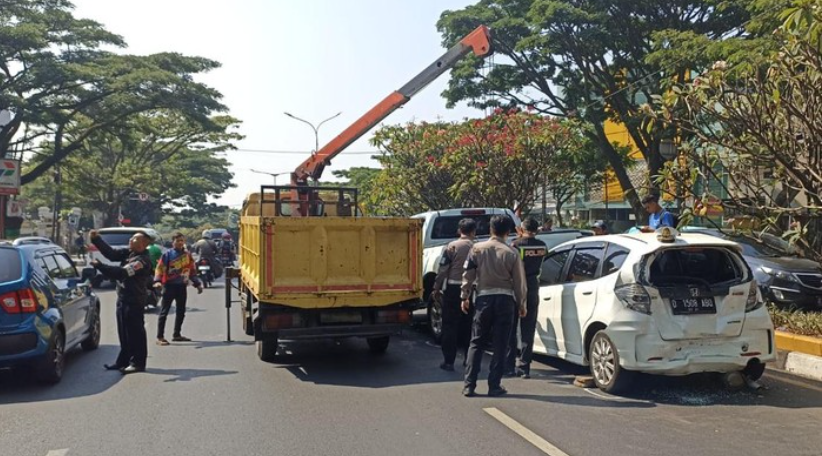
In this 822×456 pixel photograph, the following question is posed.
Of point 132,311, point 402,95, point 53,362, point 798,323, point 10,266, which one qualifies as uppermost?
point 402,95

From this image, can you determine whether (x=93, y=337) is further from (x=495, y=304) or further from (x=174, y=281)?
(x=495, y=304)

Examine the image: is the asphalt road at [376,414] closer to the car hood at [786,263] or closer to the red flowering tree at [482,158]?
the car hood at [786,263]

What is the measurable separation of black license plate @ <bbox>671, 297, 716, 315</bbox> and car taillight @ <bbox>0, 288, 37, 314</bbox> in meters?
6.19

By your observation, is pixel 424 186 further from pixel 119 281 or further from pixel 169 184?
pixel 169 184

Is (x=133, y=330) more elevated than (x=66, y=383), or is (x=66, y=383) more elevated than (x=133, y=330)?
(x=133, y=330)

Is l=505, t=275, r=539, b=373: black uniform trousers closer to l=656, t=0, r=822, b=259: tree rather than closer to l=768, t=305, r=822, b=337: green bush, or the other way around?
l=656, t=0, r=822, b=259: tree

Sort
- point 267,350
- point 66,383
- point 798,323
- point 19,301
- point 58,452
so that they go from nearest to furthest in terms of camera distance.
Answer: point 58,452, point 19,301, point 66,383, point 267,350, point 798,323

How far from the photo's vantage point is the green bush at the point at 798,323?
29.7ft

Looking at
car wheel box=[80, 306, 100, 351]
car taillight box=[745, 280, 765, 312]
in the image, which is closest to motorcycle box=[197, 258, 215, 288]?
car wheel box=[80, 306, 100, 351]

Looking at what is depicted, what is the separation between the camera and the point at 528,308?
807 cm

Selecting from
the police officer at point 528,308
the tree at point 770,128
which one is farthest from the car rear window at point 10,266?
the tree at point 770,128

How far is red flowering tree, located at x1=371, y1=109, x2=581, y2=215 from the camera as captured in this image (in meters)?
23.3

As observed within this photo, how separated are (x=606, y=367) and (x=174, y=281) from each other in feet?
21.9

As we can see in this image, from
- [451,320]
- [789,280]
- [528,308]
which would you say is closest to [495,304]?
[528,308]
